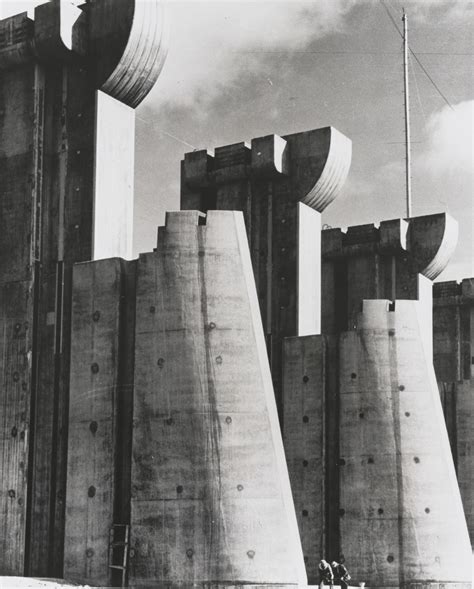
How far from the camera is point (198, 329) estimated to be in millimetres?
25438

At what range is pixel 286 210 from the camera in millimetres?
37688

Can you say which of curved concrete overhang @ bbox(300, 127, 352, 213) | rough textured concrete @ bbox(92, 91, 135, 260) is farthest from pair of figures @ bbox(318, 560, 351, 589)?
curved concrete overhang @ bbox(300, 127, 352, 213)

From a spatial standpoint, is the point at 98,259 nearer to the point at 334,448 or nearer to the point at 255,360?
the point at 255,360

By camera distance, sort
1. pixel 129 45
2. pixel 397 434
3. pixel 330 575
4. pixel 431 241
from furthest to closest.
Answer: pixel 431 241 → pixel 397 434 → pixel 129 45 → pixel 330 575

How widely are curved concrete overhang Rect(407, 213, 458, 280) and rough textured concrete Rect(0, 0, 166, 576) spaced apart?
58.1 feet

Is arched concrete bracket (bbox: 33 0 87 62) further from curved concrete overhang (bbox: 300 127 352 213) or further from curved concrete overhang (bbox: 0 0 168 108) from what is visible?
curved concrete overhang (bbox: 300 127 352 213)

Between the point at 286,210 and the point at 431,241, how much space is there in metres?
8.29

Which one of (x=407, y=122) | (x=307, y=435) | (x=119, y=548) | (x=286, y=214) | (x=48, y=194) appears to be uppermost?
(x=407, y=122)

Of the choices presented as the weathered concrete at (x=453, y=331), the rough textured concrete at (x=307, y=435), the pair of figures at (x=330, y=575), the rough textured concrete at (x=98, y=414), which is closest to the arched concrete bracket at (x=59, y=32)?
the rough textured concrete at (x=98, y=414)

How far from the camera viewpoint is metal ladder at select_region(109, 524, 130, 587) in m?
24.8

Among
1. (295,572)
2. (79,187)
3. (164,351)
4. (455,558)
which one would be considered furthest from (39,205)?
(455,558)

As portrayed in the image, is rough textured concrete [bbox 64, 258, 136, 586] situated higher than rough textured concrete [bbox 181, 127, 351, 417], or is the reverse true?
rough textured concrete [bbox 181, 127, 351, 417]

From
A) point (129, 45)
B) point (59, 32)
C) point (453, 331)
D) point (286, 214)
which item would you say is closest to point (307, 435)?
point (286, 214)

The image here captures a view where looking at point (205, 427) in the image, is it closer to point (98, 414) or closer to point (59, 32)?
point (98, 414)
